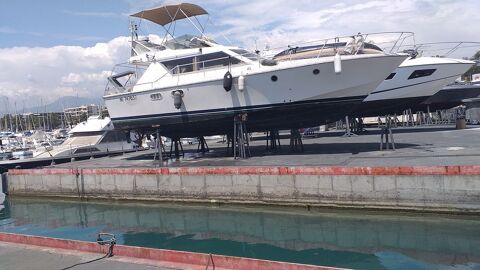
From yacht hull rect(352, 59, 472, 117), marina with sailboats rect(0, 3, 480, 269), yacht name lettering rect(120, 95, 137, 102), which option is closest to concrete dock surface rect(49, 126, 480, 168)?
marina with sailboats rect(0, 3, 480, 269)

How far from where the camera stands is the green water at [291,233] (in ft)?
29.9

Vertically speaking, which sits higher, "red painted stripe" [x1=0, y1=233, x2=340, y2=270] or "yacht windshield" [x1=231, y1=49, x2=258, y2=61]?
"yacht windshield" [x1=231, y1=49, x2=258, y2=61]

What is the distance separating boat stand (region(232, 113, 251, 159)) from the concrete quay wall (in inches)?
121

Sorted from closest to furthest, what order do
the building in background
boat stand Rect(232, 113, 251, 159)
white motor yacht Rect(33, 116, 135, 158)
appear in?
boat stand Rect(232, 113, 251, 159), white motor yacht Rect(33, 116, 135, 158), the building in background

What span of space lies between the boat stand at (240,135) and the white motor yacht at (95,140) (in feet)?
48.9

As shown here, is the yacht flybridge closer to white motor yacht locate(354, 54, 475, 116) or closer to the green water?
the green water

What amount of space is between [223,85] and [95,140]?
60.3 ft

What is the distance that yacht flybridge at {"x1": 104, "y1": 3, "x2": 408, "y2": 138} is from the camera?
1559cm

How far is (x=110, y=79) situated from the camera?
2050cm

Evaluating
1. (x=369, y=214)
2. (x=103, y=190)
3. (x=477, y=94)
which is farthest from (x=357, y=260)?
(x=477, y=94)

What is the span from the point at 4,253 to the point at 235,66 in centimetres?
1093

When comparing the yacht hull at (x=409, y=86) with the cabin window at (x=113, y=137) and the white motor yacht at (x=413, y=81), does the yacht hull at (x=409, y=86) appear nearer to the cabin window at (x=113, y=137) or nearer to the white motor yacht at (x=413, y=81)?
the white motor yacht at (x=413, y=81)

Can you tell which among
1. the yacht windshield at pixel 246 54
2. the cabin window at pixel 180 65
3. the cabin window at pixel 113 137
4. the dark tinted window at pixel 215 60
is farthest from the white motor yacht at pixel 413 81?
the cabin window at pixel 113 137

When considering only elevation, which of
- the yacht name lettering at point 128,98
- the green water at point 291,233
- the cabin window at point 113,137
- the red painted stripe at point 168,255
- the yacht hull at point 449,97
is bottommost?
the green water at point 291,233
